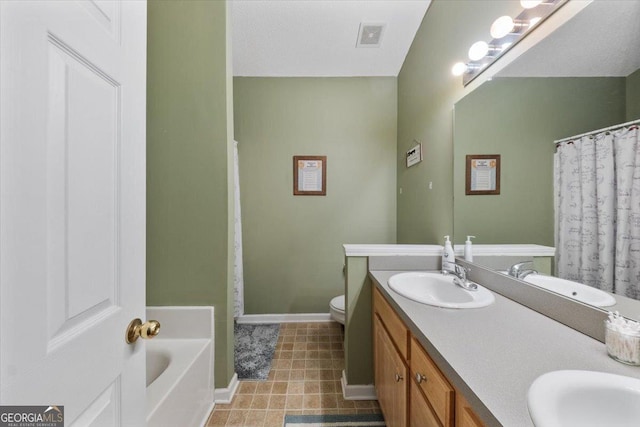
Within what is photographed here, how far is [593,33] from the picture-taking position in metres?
0.79

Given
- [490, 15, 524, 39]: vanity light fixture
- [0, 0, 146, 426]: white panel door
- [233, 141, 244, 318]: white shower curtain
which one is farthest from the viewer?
[233, 141, 244, 318]: white shower curtain

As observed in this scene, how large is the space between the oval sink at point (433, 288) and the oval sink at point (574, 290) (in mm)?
184

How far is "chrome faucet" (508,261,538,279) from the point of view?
3.30 ft

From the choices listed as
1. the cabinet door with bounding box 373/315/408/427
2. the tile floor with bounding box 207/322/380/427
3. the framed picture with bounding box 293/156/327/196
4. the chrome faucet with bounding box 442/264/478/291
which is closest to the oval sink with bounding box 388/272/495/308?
the chrome faucet with bounding box 442/264/478/291

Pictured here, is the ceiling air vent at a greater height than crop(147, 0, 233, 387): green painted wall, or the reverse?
the ceiling air vent

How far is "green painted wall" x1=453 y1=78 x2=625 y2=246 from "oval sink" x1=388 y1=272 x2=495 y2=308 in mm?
286

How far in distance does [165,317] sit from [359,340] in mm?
1199

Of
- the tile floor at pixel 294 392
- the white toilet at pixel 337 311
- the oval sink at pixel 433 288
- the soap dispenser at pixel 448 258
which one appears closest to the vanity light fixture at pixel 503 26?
the soap dispenser at pixel 448 258

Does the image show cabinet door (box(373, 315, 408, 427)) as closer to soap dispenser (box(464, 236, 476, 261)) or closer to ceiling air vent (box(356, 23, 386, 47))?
soap dispenser (box(464, 236, 476, 261))

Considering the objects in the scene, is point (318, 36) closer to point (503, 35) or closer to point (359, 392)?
point (503, 35)

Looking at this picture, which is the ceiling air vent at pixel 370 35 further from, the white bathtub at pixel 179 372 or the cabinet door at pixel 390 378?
the white bathtub at pixel 179 372

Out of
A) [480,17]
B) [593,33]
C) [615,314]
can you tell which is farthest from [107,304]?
[480,17]

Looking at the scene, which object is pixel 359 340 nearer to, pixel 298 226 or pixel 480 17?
pixel 298 226

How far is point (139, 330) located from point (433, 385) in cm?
84
